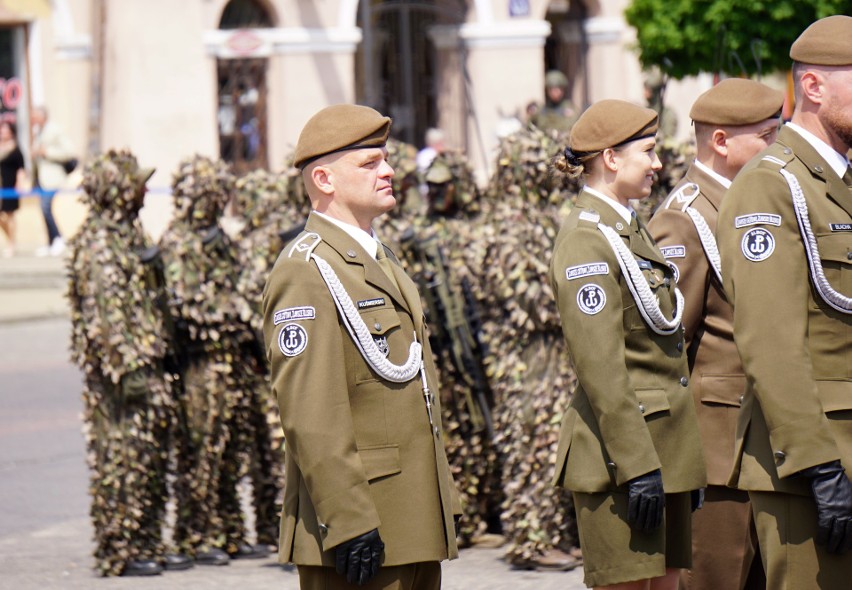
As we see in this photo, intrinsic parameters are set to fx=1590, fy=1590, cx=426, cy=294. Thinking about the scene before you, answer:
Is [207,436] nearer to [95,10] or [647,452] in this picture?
[647,452]

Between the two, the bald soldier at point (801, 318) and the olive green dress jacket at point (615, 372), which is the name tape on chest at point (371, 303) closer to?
the olive green dress jacket at point (615, 372)

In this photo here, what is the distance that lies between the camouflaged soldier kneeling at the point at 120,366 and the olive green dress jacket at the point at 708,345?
2.69 metres

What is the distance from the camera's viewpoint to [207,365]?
742 cm

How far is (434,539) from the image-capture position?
13.9 feet

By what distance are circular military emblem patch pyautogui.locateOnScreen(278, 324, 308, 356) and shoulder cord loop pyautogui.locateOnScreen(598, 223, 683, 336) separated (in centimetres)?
107

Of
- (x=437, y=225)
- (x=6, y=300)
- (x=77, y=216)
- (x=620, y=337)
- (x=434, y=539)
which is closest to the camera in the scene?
(x=434, y=539)

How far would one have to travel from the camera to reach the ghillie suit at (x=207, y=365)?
7383 millimetres

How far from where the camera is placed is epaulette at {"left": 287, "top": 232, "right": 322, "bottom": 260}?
→ 4.27 meters

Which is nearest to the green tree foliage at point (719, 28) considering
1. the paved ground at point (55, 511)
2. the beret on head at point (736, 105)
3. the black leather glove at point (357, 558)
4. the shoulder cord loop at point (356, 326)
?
the paved ground at point (55, 511)

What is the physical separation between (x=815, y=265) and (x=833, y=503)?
0.62 meters

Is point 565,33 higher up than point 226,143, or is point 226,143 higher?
point 565,33

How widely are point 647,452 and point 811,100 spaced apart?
108 cm

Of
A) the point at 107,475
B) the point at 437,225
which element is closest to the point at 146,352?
the point at 107,475

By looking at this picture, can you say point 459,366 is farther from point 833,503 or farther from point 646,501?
point 833,503
